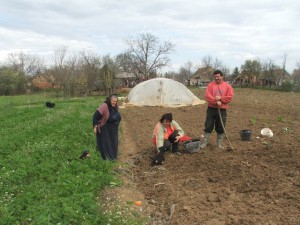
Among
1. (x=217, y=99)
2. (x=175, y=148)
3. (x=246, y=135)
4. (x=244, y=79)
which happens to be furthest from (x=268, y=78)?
(x=175, y=148)

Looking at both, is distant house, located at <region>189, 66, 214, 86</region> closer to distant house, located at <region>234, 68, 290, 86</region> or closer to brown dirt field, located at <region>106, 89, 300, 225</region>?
distant house, located at <region>234, 68, 290, 86</region>

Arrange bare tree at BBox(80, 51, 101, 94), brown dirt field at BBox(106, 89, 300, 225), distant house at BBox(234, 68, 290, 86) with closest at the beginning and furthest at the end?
brown dirt field at BBox(106, 89, 300, 225) → bare tree at BBox(80, 51, 101, 94) → distant house at BBox(234, 68, 290, 86)

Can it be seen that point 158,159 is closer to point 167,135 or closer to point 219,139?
point 167,135

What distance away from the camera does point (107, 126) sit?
739 centimetres

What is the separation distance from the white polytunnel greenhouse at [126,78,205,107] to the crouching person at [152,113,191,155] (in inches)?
462

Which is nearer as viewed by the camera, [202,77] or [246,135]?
[246,135]

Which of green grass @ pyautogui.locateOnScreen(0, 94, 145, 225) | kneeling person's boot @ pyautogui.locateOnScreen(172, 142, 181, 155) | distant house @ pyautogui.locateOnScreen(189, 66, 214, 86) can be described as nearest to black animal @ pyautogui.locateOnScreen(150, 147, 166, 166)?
kneeling person's boot @ pyautogui.locateOnScreen(172, 142, 181, 155)

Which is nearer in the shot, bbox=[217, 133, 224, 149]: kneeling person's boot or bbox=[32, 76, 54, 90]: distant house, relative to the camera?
bbox=[217, 133, 224, 149]: kneeling person's boot

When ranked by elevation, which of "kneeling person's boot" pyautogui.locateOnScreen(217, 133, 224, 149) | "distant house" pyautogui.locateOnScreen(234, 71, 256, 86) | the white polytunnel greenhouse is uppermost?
"distant house" pyautogui.locateOnScreen(234, 71, 256, 86)

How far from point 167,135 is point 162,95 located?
1239 centimetres

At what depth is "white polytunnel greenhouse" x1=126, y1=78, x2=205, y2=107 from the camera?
19.8m

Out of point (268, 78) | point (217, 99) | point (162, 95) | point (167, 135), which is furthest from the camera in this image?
point (268, 78)

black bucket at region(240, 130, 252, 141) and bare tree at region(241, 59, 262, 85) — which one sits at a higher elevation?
bare tree at region(241, 59, 262, 85)

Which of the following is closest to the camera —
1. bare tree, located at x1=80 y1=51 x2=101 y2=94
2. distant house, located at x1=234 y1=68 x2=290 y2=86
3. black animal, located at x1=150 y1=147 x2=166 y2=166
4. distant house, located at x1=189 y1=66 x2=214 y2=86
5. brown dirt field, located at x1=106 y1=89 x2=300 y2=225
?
brown dirt field, located at x1=106 y1=89 x2=300 y2=225
